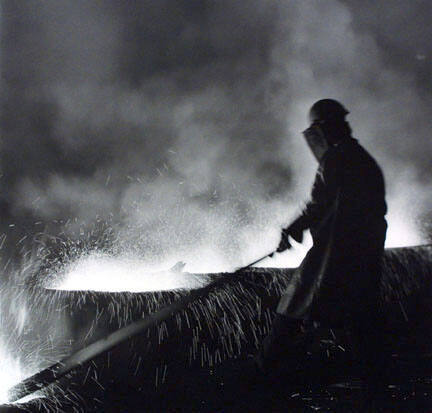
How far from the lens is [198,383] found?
2.93 meters

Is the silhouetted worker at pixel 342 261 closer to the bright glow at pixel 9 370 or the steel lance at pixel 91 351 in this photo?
the steel lance at pixel 91 351

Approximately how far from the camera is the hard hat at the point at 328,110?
2.75 meters

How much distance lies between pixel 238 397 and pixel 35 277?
9.10 feet

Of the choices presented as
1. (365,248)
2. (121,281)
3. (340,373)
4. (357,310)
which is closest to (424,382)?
(340,373)

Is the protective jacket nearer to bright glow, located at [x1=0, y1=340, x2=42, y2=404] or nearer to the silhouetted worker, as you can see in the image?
the silhouetted worker

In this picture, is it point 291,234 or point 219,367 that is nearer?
point 291,234

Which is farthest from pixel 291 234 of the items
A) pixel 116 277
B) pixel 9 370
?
pixel 116 277

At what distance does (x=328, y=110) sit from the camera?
2752 millimetres

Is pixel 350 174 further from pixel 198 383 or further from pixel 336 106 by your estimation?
pixel 198 383

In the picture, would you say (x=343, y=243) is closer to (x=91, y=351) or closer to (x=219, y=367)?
(x=219, y=367)

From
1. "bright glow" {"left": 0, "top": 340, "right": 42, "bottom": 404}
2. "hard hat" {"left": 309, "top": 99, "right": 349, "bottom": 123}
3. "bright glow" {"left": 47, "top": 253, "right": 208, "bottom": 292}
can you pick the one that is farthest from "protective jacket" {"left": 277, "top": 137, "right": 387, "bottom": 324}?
"bright glow" {"left": 0, "top": 340, "right": 42, "bottom": 404}

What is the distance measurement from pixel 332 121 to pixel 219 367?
2271 millimetres

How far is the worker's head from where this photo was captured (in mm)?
2736

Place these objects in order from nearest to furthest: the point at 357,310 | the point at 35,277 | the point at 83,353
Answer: the point at 357,310, the point at 83,353, the point at 35,277
